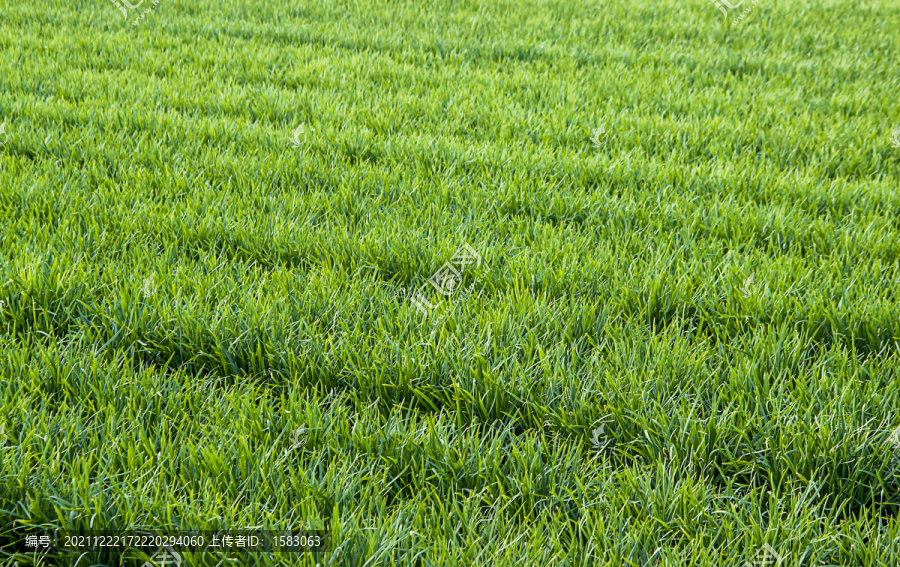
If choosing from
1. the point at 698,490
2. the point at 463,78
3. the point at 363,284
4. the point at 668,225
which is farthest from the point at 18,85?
the point at 698,490

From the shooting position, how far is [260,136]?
11.9 ft

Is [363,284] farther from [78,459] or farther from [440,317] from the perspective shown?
[78,459]

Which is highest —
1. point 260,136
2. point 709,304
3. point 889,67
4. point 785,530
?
point 889,67

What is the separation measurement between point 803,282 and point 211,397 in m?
2.07
